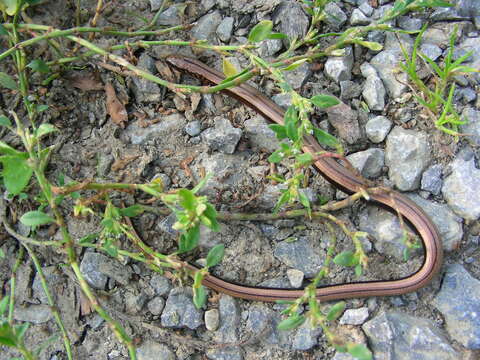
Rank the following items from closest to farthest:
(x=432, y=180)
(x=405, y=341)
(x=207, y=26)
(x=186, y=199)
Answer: (x=186, y=199) < (x=405, y=341) < (x=432, y=180) < (x=207, y=26)

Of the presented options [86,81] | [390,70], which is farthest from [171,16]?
[390,70]

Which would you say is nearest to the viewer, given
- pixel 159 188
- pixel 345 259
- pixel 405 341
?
pixel 159 188

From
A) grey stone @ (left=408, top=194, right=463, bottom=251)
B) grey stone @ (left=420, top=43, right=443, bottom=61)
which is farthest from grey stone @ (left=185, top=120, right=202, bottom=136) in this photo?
grey stone @ (left=420, top=43, right=443, bottom=61)

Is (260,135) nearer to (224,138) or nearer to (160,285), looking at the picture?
(224,138)

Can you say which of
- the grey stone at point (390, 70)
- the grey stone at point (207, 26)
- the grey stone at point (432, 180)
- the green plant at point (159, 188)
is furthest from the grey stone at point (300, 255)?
the grey stone at point (207, 26)

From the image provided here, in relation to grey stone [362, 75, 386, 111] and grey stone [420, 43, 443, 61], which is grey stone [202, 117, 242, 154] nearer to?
grey stone [362, 75, 386, 111]

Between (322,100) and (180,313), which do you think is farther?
(180,313)
